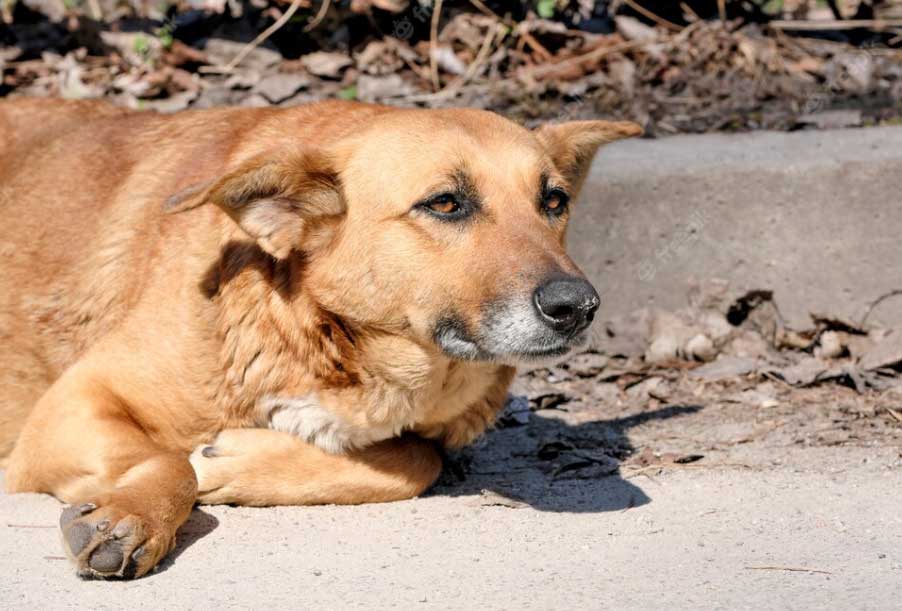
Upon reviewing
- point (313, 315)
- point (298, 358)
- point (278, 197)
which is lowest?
point (298, 358)

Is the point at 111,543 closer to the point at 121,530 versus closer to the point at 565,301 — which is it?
the point at 121,530

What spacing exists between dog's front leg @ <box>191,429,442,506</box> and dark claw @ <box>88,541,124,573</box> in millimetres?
655

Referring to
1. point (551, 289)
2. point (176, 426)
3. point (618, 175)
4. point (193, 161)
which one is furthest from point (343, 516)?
point (618, 175)

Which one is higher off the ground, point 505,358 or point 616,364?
point 505,358

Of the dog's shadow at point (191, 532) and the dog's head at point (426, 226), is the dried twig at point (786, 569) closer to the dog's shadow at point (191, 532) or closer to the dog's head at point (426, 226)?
the dog's head at point (426, 226)

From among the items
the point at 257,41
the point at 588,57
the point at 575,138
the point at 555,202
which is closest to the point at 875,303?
the point at 575,138

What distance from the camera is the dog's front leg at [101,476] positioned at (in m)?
3.33

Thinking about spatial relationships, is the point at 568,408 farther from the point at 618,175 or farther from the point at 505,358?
the point at 505,358

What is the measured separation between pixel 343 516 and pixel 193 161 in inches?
54.3

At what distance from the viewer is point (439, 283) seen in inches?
148

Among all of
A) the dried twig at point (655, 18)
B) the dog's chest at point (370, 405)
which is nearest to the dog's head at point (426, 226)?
the dog's chest at point (370, 405)

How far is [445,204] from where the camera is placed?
384 centimetres

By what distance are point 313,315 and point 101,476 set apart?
0.81m

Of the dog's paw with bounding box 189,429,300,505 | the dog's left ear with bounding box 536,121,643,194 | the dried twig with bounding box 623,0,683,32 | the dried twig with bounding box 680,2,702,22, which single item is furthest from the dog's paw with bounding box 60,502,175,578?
the dried twig with bounding box 680,2,702,22
